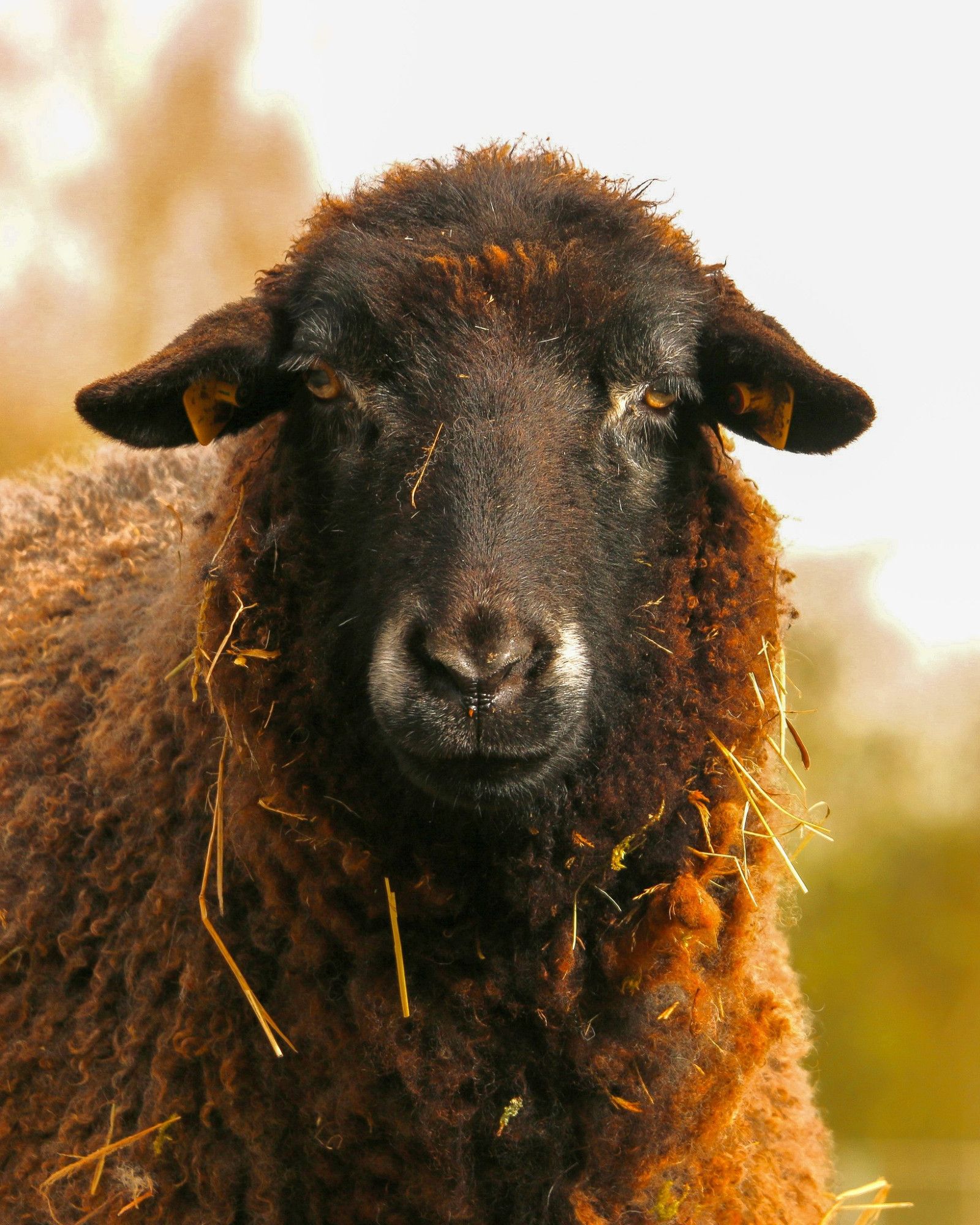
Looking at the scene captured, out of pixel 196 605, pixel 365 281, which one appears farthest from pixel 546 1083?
pixel 365 281

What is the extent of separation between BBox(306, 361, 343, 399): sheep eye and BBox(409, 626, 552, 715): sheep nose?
854 millimetres

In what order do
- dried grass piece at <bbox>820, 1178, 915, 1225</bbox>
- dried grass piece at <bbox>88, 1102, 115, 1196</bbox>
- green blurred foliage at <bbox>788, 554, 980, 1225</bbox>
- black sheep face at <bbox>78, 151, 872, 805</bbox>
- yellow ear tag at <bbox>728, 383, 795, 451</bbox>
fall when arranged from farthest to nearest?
green blurred foliage at <bbox>788, 554, 980, 1225</bbox>, dried grass piece at <bbox>820, 1178, 915, 1225</bbox>, yellow ear tag at <bbox>728, 383, 795, 451</bbox>, dried grass piece at <bbox>88, 1102, 115, 1196</bbox>, black sheep face at <bbox>78, 151, 872, 805</bbox>

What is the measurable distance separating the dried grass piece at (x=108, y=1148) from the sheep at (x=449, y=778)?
0.8 inches

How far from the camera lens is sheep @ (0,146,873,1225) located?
2723 millimetres

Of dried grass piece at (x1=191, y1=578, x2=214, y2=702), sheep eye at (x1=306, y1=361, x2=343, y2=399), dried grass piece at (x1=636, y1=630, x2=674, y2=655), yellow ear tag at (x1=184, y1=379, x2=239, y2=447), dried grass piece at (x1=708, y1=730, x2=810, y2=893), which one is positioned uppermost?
sheep eye at (x1=306, y1=361, x2=343, y2=399)

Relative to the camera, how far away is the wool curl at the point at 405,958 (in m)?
2.75

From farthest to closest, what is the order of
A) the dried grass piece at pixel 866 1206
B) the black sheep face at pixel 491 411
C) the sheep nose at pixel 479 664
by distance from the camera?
the dried grass piece at pixel 866 1206, the black sheep face at pixel 491 411, the sheep nose at pixel 479 664

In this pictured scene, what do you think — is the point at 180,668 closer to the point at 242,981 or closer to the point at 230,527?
the point at 230,527

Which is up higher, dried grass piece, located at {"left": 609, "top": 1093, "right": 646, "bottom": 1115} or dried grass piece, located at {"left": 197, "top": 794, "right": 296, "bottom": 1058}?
dried grass piece, located at {"left": 609, "top": 1093, "right": 646, "bottom": 1115}

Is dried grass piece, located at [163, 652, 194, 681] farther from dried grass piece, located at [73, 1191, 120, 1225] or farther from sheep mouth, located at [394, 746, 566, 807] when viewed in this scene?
dried grass piece, located at [73, 1191, 120, 1225]

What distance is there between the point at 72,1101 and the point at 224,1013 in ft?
1.62

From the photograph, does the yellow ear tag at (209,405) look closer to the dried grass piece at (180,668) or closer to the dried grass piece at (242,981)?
the dried grass piece at (180,668)

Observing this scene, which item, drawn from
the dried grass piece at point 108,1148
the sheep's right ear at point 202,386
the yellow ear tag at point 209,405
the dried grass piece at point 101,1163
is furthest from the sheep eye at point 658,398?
the dried grass piece at point 101,1163

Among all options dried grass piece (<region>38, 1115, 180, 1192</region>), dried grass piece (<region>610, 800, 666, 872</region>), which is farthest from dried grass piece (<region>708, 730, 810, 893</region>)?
dried grass piece (<region>38, 1115, 180, 1192</region>)
